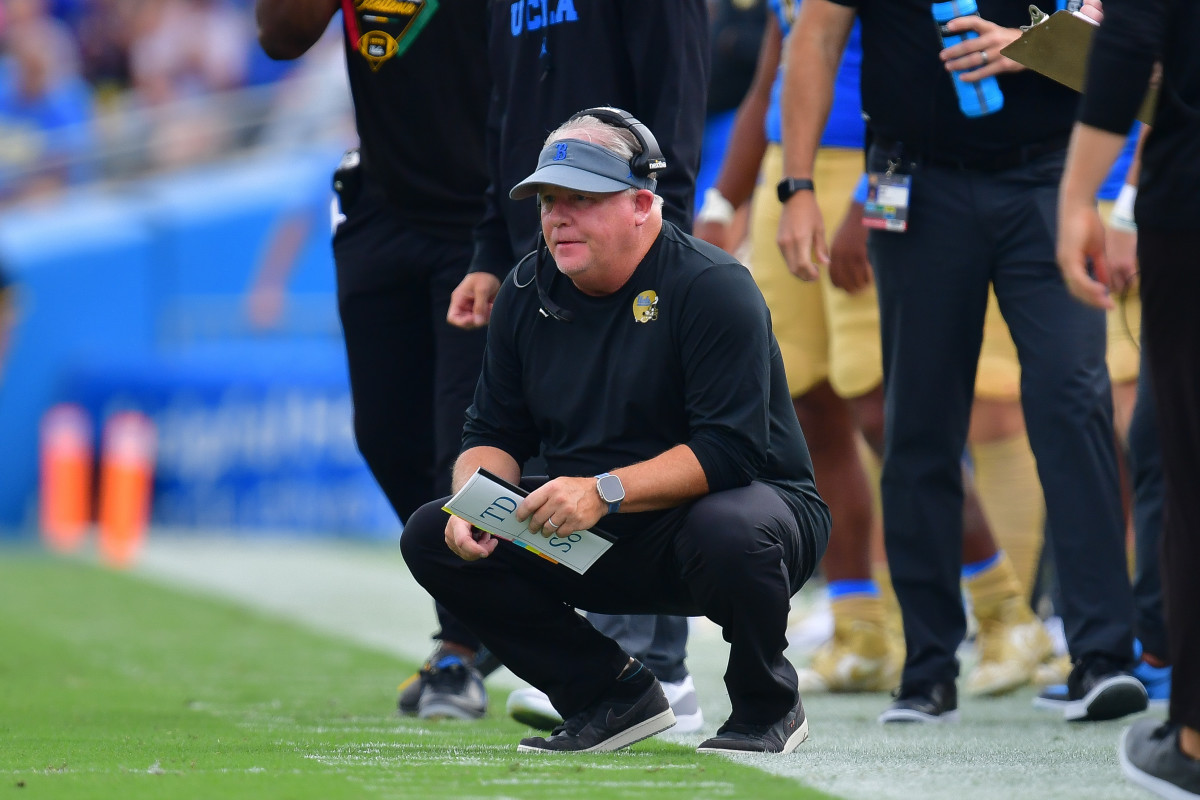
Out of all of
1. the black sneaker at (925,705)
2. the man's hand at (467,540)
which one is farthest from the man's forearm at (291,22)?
the black sneaker at (925,705)

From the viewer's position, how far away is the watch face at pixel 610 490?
3463mm

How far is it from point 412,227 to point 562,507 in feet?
5.28

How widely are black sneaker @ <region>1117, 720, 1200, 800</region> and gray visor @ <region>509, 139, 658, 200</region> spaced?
1394 millimetres

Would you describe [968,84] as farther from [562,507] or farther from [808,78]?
[562,507]

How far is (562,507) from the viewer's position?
3424mm

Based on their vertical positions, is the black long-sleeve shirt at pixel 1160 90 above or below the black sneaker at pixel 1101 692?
above

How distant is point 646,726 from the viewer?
379 cm

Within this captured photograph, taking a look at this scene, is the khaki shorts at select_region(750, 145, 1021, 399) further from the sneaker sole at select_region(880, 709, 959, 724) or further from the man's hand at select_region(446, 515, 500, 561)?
the man's hand at select_region(446, 515, 500, 561)

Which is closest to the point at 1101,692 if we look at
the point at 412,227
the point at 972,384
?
the point at 972,384

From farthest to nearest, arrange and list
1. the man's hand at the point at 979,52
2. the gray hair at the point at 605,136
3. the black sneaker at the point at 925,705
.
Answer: the black sneaker at the point at 925,705 < the man's hand at the point at 979,52 < the gray hair at the point at 605,136

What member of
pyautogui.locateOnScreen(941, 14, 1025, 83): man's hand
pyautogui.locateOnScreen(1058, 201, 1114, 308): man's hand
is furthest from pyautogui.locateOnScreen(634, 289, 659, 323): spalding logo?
pyautogui.locateOnScreen(941, 14, 1025, 83): man's hand

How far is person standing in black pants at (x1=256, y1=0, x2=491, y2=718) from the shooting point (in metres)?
4.71

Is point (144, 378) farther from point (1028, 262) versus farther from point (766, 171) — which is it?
point (1028, 262)

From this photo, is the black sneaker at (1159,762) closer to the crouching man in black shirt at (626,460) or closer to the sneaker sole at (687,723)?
the crouching man in black shirt at (626,460)
